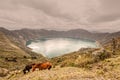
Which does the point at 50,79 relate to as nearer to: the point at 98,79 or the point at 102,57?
the point at 98,79

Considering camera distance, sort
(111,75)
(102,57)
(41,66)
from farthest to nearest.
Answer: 1. (102,57)
2. (41,66)
3. (111,75)

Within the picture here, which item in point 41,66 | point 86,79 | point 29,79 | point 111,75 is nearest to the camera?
point 86,79

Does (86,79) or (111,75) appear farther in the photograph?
(111,75)

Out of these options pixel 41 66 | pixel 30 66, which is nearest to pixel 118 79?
pixel 41 66

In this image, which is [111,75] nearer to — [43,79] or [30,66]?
[43,79]

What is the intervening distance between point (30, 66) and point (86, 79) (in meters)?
16.7

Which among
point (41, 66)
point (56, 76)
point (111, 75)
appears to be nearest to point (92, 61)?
point (41, 66)

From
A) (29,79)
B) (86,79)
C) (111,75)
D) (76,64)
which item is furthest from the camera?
(76,64)

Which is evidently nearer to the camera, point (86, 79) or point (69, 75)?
point (86, 79)

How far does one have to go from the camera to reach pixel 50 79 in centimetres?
2636

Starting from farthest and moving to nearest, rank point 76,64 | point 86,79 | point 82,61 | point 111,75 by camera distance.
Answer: point 82,61
point 76,64
point 111,75
point 86,79

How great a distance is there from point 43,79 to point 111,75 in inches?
446

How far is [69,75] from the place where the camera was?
27906 millimetres

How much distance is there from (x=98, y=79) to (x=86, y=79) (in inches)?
68.6
